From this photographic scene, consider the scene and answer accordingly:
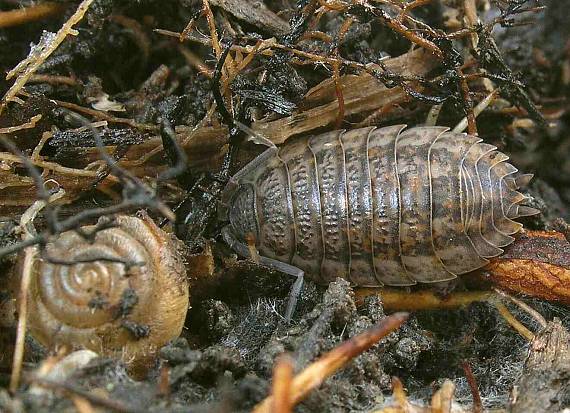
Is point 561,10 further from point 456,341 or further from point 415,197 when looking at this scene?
point 456,341

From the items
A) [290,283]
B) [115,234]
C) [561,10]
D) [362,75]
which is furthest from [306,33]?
[561,10]

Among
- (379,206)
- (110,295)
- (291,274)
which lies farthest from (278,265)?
(110,295)

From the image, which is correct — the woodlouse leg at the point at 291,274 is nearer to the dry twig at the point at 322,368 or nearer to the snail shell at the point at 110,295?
the snail shell at the point at 110,295

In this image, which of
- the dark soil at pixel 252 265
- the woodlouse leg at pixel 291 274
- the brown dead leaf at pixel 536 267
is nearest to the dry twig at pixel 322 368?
the dark soil at pixel 252 265

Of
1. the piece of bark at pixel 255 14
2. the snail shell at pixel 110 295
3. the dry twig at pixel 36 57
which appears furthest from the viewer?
the piece of bark at pixel 255 14

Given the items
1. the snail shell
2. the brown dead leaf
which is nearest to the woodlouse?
the brown dead leaf

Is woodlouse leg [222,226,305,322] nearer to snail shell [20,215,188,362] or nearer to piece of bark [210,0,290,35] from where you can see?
snail shell [20,215,188,362]
